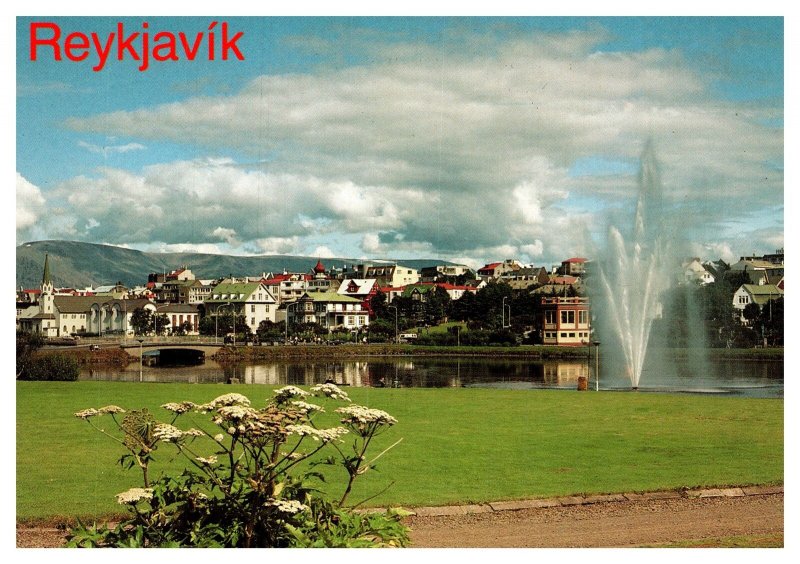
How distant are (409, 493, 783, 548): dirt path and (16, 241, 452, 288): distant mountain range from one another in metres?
9.41

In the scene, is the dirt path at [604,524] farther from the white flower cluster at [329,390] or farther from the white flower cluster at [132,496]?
the white flower cluster at [132,496]

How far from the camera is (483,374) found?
1273 inches

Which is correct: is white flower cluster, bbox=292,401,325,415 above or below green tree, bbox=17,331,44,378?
above

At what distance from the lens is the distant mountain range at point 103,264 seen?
49.0 feet

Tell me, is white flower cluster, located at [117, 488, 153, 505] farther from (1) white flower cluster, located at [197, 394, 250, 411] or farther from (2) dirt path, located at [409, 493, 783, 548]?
(2) dirt path, located at [409, 493, 783, 548]

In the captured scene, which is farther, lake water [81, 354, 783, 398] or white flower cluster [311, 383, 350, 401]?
lake water [81, 354, 783, 398]

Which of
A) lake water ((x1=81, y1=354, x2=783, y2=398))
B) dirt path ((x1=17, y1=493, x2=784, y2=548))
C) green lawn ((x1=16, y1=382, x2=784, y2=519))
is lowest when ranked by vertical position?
lake water ((x1=81, y1=354, x2=783, y2=398))

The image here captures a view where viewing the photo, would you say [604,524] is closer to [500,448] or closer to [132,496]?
[500,448]

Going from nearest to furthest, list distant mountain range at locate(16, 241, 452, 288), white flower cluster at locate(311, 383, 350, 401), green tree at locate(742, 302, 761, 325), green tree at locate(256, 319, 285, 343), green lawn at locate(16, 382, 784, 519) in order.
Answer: white flower cluster at locate(311, 383, 350, 401) → green lawn at locate(16, 382, 784, 519) → distant mountain range at locate(16, 241, 452, 288) → green tree at locate(742, 302, 761, 325) → green tree at locate(256, 319, 285, 343)

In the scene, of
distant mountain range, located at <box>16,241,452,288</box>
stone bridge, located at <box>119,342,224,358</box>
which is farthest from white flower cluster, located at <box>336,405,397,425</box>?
stone bridge, located at <box>119,342,224,358</box>

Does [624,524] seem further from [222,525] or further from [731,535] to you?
[222,525]

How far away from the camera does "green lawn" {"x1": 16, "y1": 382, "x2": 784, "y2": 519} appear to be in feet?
30.3

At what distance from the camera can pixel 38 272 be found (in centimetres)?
1574

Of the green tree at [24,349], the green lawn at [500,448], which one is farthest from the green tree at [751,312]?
the green tree at [24,349]
